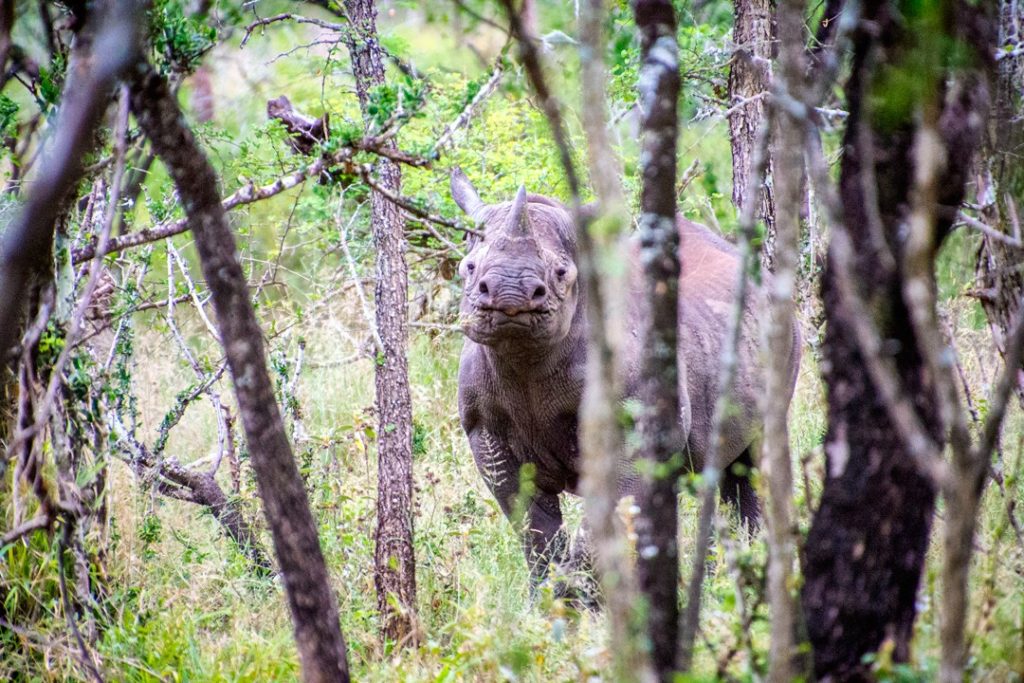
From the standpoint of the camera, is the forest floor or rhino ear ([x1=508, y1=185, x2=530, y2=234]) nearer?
the forest floor

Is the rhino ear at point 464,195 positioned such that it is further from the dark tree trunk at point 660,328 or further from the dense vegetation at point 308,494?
the dark tree trunk at point 660,328

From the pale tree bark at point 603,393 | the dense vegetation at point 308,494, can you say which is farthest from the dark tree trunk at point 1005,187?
the pale tree bark at point 603,393

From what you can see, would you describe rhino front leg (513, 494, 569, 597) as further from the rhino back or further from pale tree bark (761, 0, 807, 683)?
pale tree bark (761, 0, 807, 683)

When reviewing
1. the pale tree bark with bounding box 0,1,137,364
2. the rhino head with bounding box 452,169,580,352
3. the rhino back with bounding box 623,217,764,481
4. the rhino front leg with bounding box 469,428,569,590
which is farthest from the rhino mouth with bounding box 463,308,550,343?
the pale tree bark with bounding box 0,1,137,364

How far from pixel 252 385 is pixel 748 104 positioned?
5.03 m

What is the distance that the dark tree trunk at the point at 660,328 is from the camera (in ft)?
9.36

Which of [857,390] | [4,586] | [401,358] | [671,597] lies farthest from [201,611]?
[857,390]

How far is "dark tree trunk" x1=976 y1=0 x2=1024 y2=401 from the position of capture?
4918 millimetres

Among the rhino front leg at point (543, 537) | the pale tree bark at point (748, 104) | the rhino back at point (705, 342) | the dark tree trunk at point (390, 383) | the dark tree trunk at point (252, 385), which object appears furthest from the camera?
the pale tree bark at point (748, 104)

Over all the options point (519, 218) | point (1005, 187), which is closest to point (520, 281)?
point (519, 218)

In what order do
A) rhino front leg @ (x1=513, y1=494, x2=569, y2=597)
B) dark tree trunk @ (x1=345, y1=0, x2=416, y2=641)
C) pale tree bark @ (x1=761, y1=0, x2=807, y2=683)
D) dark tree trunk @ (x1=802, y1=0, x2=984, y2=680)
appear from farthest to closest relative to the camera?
rhino front leg @ (x1=513, y1=494, x2=569, y2=597)
dark tree trunk @ (x1=345, y1=0, x2=416, y2=641)
dark tree trunk @ (x1=802, y1=0, x2=984, y2=680)
pale tree bark @ (x1=761, y1=0, x2=807, y2=683)

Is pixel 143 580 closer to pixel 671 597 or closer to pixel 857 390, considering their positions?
pixel 671 597

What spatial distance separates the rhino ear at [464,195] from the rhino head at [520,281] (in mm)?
299

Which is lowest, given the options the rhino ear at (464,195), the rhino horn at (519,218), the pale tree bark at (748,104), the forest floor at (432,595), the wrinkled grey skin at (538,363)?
the forest floor at (432,595)
